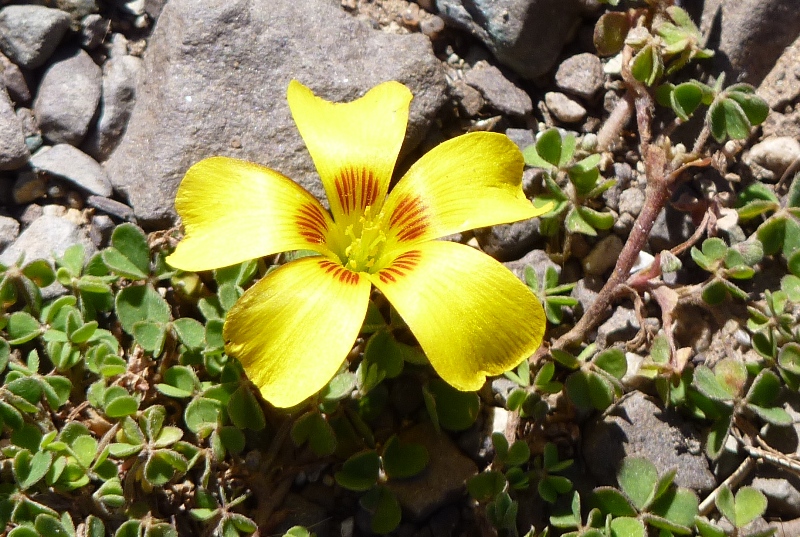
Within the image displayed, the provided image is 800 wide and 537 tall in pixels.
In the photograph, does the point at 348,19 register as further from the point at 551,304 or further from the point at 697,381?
the point at 697,381

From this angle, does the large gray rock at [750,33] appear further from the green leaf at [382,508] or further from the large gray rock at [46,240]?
the large gray rock at [46,240]

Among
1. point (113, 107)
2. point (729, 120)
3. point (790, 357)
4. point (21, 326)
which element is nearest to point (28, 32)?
point (113, 107)

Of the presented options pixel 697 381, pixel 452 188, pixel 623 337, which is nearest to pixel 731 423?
pixel 697 381

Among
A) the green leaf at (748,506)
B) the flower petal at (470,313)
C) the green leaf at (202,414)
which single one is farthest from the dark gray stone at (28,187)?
the green leaf at (748,506)

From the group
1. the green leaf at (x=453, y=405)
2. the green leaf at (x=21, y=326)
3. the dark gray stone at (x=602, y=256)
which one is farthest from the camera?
the dark gray stone at (x=602, y=256)

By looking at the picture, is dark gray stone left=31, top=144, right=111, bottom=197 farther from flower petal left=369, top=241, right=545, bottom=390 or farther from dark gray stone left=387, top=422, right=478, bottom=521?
dark gray stone left=387, top=422, right=478, bottom=521

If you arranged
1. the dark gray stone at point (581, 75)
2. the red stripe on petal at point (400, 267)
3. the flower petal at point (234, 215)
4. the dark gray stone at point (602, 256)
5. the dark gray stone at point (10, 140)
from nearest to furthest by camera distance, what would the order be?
the flower petal at point (234, 215) → the red stripe on petal at point (400, 267) → the dark gray stone at point (10, 140) → the dark gray stone at point (602, 256) → the dark gray stone at point (581, 75)

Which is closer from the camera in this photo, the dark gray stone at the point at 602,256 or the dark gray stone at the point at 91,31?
the dark gray stone at the point at 602,256
